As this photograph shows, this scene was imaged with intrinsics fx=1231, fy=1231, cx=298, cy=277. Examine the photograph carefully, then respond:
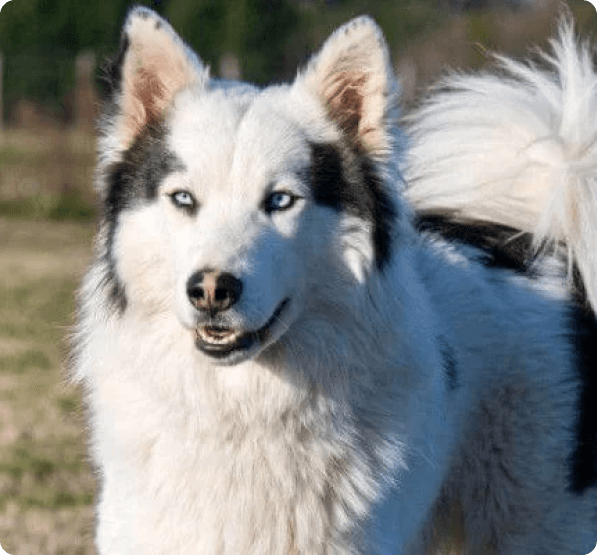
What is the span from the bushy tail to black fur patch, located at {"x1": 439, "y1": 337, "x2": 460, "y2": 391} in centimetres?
77

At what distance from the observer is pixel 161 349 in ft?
11.7

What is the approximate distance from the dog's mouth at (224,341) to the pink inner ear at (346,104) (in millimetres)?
690

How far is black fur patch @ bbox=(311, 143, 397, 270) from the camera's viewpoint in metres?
3.53

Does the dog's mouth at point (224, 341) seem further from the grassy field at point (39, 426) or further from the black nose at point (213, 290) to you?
the grassy field at point (39, 426)

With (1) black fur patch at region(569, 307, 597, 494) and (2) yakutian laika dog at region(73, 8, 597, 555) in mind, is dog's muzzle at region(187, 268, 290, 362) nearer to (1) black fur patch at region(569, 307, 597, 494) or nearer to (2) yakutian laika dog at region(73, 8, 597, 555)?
(2) yakutian laika dog at region(73, 8, 597, 555)

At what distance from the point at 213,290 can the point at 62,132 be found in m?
16.0

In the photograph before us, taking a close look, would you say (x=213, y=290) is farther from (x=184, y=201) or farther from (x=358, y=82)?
(x=358, y=82)

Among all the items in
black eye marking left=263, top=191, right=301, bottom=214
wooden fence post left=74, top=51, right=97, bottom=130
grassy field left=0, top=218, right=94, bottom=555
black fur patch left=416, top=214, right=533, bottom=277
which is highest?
black eye marking left=263, top=191, right=301, bottom=214

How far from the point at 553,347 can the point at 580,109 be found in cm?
94

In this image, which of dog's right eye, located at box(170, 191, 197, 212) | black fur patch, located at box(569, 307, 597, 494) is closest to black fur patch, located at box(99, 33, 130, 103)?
dog's right eye, located at box(170, 191, 197, 212)

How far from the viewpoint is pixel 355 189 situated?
11.8 ft

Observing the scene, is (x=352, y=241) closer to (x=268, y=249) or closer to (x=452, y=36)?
(x=268, y=249)

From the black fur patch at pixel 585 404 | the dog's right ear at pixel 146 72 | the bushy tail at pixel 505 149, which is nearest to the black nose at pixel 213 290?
the dog's right ear at pixel 146 72

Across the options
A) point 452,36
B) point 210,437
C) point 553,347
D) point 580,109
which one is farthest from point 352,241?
point 452,36
